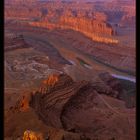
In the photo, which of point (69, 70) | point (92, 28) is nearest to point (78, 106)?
point (69, 70)

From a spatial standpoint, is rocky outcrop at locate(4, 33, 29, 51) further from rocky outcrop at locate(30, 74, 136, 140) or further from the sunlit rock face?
the sunlit rock face

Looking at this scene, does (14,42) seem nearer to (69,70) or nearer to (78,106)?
(69,70)

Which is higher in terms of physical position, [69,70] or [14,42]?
[14,42]

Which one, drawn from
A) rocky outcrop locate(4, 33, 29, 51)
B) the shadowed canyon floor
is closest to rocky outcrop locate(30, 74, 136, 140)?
the shadowed canyon floor

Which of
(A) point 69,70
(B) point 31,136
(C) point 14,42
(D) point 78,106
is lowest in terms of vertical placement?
(B) point 31,136

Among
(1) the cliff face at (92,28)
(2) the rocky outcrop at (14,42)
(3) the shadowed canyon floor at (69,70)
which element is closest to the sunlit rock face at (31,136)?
(3) the shadowed canyon floor at (69,70)

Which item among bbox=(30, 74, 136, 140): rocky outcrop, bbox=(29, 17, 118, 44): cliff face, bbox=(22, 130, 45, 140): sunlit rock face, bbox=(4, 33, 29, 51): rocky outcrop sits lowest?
bbox=(22, 130, 45, 140): sunlit rock face

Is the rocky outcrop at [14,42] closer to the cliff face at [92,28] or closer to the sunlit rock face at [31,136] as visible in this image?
the cliff face at [92,28]

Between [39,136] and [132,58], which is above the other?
[132,58]

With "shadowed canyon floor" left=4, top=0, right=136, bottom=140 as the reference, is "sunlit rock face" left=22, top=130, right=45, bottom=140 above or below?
below

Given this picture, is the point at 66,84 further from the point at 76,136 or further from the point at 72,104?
the point at 76,136

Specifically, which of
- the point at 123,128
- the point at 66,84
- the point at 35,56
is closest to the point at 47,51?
the point at 35,56
